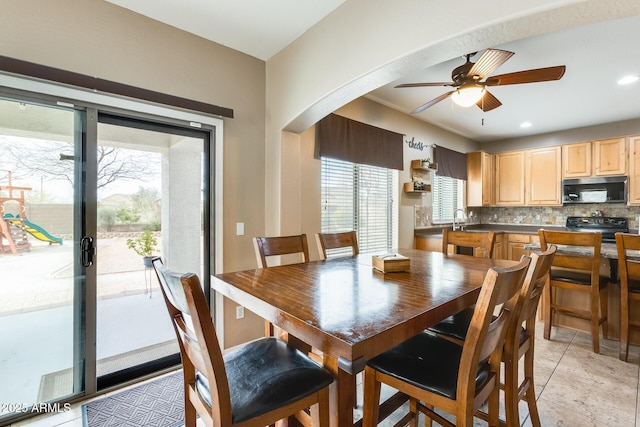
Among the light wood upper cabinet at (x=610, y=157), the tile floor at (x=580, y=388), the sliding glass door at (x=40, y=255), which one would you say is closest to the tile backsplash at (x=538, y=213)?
the light wood upper cabinet at (x=610, y=157)

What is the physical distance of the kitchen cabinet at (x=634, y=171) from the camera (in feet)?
14.2

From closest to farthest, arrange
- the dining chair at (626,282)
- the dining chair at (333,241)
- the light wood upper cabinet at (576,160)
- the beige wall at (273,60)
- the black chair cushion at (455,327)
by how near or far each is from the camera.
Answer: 1. the beige wall at (273,60)
2. the black chair cushion at (455,327)
3. the dining chair at (333,241)
4. the dining chair at (626,282)
5. the light wood upper cabinet at (576,160)

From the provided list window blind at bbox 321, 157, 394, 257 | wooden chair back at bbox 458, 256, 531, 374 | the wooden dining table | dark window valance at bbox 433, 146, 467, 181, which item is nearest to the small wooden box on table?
the wooden dining table

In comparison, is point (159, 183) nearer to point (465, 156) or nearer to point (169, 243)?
point (169, 243)

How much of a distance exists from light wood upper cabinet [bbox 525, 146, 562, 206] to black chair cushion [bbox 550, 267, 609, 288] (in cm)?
274

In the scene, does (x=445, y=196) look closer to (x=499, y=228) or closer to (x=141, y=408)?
(x=499, y=228)

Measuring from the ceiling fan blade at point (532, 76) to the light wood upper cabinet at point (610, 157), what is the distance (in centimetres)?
365

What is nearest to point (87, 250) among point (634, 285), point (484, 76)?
point (484, 76)

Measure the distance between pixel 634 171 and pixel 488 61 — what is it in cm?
435

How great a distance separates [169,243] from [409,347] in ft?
6.85

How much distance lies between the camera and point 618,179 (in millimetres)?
4434

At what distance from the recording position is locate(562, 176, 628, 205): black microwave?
444cm

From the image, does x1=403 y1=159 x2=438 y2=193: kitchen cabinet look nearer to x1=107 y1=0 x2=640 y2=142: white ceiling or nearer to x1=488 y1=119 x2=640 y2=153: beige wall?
x1=107 y1=0 x2=640 y2=142: white ceiling

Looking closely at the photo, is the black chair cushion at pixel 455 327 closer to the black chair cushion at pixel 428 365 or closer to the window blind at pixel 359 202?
the black chair cushion at pixel 428 365
